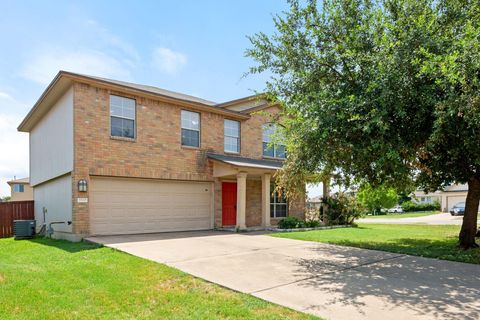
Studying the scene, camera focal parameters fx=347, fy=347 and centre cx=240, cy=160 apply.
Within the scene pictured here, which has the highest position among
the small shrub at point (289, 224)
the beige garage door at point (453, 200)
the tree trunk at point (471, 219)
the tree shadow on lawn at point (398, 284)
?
the tree trunk at point (471, 219)

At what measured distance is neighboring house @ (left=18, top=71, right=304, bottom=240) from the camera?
41.1 ft

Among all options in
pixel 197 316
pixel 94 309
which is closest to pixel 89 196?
pixel 94 309

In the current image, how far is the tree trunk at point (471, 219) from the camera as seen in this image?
32.6 ft

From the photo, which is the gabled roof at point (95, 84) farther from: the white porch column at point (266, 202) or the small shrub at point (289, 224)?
the small shrub at point (289, 224)

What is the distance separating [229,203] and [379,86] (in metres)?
10.8

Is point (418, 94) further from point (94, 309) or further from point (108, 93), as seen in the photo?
point (108, 93)

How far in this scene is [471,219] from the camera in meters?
10.2

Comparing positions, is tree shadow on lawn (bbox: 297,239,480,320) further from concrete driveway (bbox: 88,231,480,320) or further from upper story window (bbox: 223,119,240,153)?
upper story window (bbox: 223,119,240,153)

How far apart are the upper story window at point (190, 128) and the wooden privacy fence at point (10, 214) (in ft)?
30.5

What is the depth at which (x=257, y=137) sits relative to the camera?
18.3 metres

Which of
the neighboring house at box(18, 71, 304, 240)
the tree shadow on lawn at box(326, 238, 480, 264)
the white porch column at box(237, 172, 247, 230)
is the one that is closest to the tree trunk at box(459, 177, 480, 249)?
the tree shadow on lawn at box(326, 238, 480, 264)

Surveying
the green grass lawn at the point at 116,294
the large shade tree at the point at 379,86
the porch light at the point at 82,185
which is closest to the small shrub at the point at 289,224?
the large shade tree at the point at 379,86

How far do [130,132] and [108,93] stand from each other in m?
1.67

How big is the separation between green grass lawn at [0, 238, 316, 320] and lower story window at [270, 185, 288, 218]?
1125 centimetres
